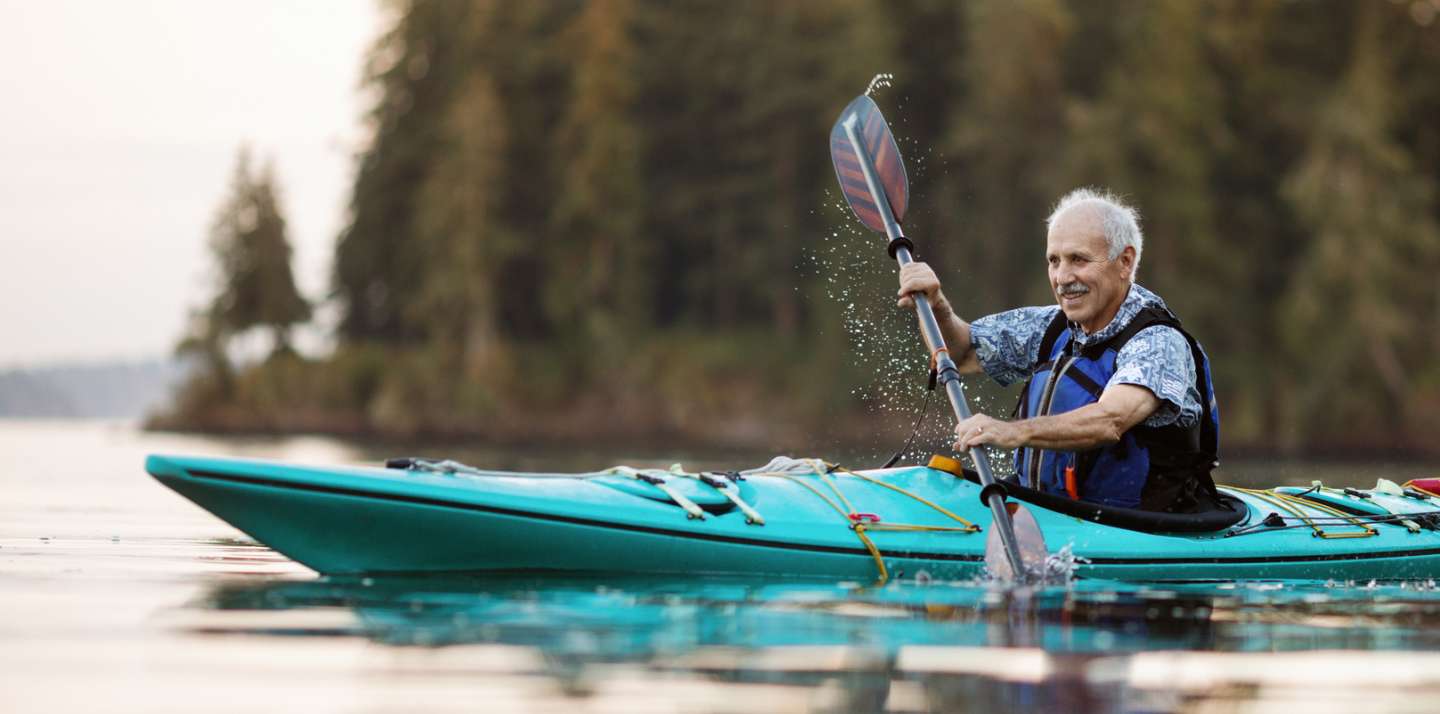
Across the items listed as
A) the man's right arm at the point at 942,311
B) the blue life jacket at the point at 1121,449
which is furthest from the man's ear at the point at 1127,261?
the man's right arm at the point at 942,311

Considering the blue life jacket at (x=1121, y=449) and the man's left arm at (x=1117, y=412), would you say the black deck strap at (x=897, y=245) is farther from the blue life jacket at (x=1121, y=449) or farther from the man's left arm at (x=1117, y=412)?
the man's left arm at (x=1117, y=412)

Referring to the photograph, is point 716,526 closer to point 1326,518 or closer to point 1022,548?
point 1022,548

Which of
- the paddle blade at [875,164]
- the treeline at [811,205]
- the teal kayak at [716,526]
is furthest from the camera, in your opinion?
the treeline at [811,205]

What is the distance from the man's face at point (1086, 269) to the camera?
3816 mm

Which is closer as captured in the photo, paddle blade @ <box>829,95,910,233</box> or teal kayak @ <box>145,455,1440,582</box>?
teal kayak @ <box>145,455,1440,582</box>

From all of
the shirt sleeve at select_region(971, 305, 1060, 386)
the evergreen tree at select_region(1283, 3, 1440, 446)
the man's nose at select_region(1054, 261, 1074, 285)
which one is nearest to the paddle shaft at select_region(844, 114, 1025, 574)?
the shirt sleeve at select_region(971, 305, 1060, 386)

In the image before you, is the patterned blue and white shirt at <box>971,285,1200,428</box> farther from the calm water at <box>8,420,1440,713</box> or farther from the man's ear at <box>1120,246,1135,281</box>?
the calm water at <box>8,420,1440,713</box>

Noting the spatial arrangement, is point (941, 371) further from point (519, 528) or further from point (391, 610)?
point (391, 610)

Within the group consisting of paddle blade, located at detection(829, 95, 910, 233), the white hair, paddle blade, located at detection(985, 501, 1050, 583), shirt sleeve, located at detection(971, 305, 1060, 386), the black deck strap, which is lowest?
A: paddle blade, located at detection(985, 501, 1050, 583)

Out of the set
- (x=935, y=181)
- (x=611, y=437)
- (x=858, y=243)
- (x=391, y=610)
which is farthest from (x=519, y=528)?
(x=935, y=181)

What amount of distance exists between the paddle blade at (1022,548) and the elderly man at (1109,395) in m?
0.19

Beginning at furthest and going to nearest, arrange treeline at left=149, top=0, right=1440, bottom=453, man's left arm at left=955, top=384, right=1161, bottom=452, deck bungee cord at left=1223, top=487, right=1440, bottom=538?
treeline at left=149, top=0, right=1440, bottom=453 → deck bungee cord at left=1223, top=487, right=1440, bottom=538 → man's left arm at left=955, top=384, right=1161, bottom=452

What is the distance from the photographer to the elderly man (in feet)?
11.8

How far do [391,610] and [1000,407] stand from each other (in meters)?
10.9
